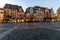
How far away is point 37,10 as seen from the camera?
181ft

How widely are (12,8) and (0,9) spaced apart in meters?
4.83

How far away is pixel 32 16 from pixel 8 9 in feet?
28.5

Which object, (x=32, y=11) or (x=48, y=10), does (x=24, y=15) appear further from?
(x=48, y=10)

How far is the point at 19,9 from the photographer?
58312mm

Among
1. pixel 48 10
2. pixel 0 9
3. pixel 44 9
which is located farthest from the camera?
pixel 0 9

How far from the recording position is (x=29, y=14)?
6012cm

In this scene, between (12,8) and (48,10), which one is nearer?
(48,10)

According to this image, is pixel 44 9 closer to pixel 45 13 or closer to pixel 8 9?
pixel 45 13

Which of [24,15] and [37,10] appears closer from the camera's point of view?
→ [37,10]

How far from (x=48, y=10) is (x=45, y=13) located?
338 centimetres

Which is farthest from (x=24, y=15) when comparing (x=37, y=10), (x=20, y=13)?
(x=37, y=10)

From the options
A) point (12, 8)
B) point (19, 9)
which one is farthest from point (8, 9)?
point (19, 9)

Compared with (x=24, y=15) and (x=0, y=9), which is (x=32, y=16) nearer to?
(x=24, y=15)

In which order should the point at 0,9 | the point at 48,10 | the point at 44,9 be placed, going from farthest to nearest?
the point at 0,9 → the point at 44,9 → the point at 48,10
